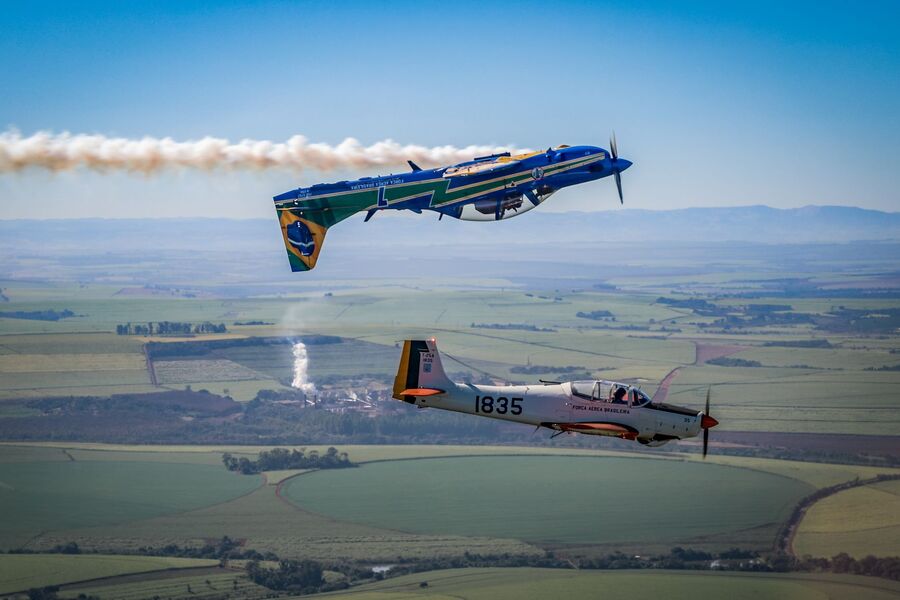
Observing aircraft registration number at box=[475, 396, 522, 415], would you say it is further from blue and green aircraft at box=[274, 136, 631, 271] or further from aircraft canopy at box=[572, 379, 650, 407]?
blue and green aircraft at box=[274, 136, 631, 271]

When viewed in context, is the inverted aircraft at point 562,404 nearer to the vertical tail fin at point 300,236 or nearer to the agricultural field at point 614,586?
the vertical tail fin at point 300,236

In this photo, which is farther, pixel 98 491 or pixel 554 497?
pixel 98 491

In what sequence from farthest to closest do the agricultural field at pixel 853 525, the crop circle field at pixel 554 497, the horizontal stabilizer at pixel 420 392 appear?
the crop circle field at pixel 554 497 < the agricultural field at pixel 853 525 < the horizontal stabilizer at pixel 420 392

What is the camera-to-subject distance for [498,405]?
4647cm

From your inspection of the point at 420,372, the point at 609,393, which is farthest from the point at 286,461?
the point at 609,393

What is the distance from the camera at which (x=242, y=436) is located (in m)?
191

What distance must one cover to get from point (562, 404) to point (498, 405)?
2.86 m

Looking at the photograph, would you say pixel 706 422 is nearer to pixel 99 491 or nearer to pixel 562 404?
pixel 562 404

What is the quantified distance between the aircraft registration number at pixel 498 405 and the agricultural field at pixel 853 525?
3107 inches

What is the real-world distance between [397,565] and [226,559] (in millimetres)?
20752

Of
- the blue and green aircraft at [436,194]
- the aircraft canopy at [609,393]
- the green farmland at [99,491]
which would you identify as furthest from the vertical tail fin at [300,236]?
the green farmland at [99,491]

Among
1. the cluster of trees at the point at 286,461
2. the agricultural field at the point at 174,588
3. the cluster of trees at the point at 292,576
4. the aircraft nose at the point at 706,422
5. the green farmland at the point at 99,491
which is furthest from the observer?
the cluster of trees at the point at 286,461

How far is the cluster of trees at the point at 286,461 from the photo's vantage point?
521 ft

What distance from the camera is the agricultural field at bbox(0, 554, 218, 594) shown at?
112 metres
